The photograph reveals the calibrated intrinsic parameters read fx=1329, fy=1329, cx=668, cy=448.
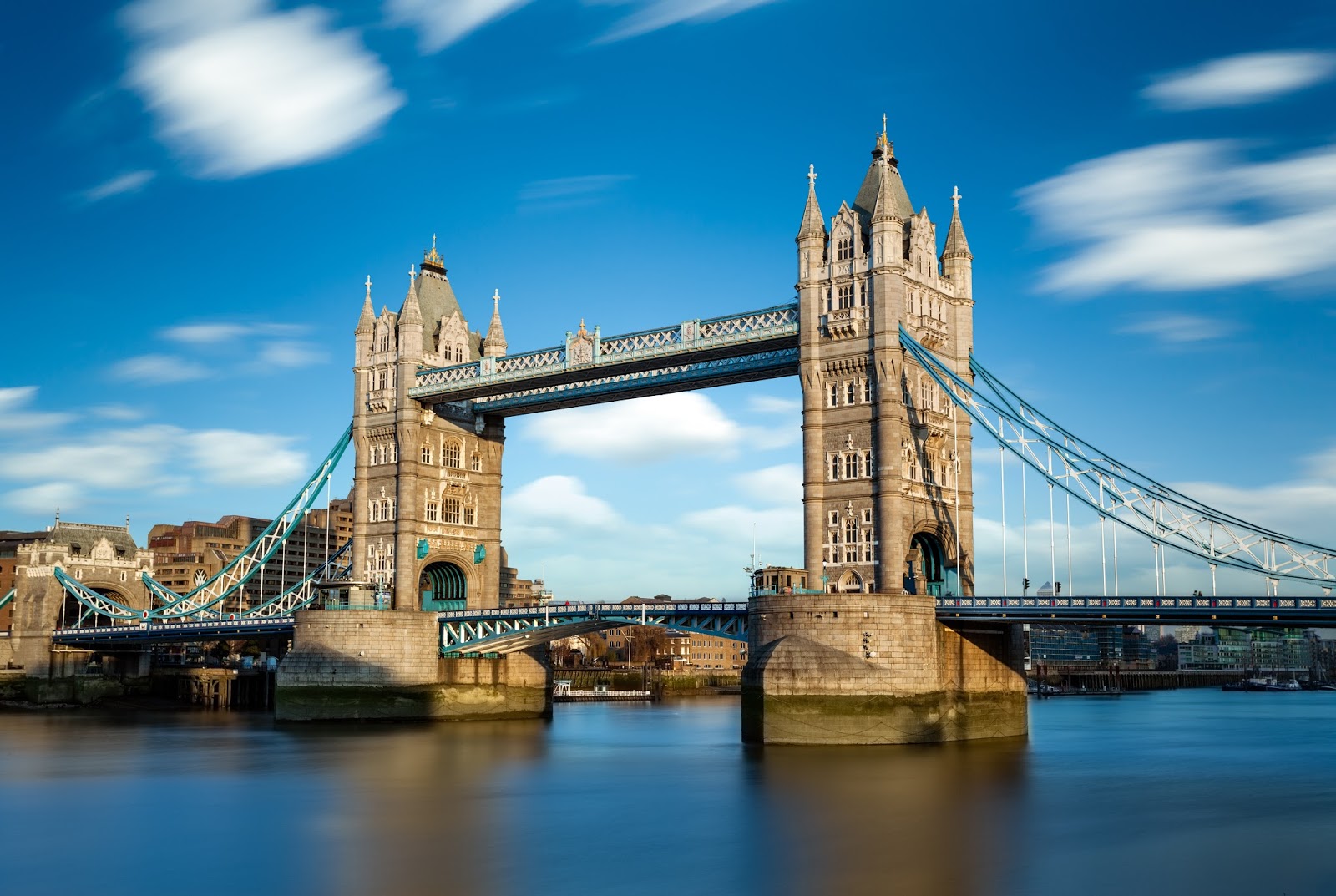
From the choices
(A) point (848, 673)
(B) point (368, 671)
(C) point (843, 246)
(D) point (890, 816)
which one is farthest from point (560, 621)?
(D) point (890, 816)

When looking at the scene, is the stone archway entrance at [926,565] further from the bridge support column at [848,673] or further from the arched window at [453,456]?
the arched window at [453,456]

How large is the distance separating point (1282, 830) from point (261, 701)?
79.4 meters

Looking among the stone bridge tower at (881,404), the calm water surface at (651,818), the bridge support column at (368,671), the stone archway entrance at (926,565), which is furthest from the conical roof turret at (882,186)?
the bridge support column at (368,671)

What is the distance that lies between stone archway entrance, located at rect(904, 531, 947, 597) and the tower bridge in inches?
5.3

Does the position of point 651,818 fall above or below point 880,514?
below

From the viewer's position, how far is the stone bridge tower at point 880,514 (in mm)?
49531

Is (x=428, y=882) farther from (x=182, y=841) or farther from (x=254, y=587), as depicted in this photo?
(x=254, y=587)

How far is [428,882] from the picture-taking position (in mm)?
26359

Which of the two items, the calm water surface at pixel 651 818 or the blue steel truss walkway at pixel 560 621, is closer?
the calm water surface at pixel 651 818

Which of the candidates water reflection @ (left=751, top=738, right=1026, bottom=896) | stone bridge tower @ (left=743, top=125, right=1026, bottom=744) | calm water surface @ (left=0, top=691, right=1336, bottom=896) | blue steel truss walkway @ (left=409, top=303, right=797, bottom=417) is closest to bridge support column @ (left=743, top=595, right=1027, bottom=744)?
stone bridge tower @ (left=743, top=125, right=1026, bottom=744)

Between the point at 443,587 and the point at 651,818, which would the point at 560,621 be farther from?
the point at 651,818

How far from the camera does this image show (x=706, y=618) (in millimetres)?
59500

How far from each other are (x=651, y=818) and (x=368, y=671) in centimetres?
3538

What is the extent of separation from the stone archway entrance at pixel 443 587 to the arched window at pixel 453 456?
548 cm
